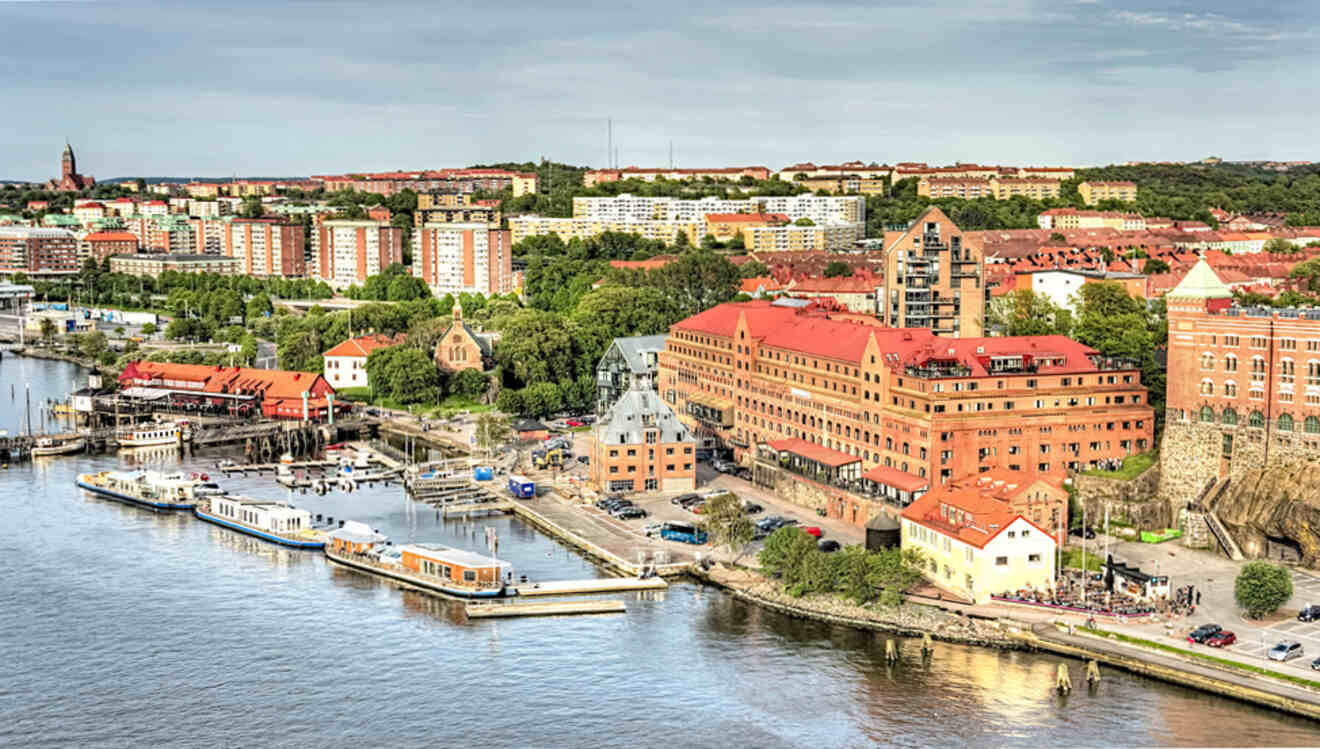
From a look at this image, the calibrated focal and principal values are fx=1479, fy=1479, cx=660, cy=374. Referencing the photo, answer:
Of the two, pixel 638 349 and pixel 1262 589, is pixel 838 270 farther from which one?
pixel 1262 589

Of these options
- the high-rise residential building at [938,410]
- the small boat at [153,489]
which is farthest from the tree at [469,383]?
the high-rise residential building at [938,410]

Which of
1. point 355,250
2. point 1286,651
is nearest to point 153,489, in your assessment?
point 1286,651

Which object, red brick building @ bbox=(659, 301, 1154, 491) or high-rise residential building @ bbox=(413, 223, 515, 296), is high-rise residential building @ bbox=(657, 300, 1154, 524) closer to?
red brick building @ bbox=(659, 301, 1154, 491)

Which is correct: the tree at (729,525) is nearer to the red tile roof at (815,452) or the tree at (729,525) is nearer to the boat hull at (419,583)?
the red tile roof at (815,452)

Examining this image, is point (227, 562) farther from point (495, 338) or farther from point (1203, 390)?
point (495, 338)

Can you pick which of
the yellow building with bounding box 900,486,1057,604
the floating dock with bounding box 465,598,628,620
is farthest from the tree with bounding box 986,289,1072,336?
the floating dock with bounding box 465,598,628,620

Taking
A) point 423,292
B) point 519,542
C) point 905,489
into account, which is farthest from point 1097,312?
point 423,292
